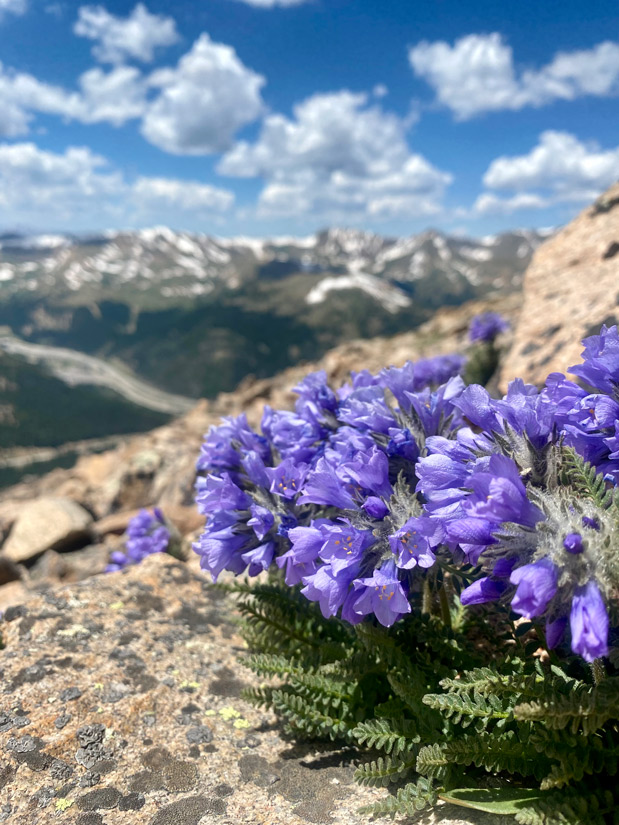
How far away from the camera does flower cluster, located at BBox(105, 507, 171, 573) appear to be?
8.54 metres

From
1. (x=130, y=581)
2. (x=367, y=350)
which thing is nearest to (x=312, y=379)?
(x=130, y=581)

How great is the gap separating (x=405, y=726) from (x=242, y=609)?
1.43m

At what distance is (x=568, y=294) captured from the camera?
10.7 metres

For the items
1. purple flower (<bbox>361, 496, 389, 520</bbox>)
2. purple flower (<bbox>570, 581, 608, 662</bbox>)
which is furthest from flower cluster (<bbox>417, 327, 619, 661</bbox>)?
purple flower (<bbox>361, 496, 389, 520</bbox>)

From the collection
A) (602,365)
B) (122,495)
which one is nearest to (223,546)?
(602,365)

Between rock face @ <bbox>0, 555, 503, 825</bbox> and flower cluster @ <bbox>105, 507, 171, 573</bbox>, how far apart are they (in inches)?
133

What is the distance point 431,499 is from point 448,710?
1.24m

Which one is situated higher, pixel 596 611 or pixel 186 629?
pixel 596 611

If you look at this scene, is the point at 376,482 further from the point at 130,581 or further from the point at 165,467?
the point at 165,467

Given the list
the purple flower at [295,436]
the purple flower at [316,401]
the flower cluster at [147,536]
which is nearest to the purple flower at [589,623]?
the purple flower at [295,436]

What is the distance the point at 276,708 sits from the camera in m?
3.72

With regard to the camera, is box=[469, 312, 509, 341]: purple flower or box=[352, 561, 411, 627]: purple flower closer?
box=[352, 561, 411, 627]: purple flower

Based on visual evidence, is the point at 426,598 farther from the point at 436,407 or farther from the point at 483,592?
the point at 436,407

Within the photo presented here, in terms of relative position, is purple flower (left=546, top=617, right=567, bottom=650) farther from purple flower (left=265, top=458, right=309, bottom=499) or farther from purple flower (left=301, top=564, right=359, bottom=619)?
purple flower (left=265, top=458, right=309, bottom=499)
